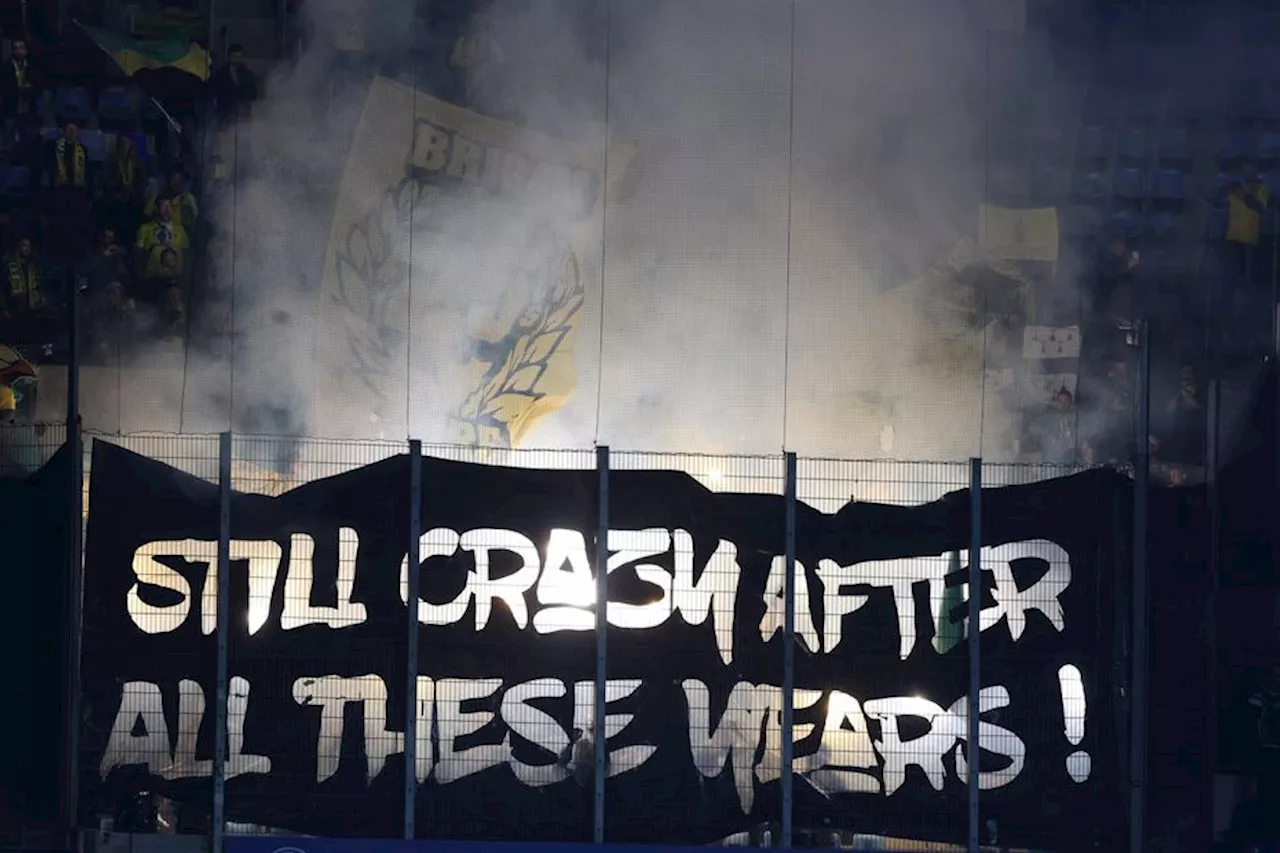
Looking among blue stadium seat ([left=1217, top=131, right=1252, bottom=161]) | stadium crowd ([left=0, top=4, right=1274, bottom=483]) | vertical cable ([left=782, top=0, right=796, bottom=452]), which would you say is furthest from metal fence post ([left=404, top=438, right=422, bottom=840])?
blue stadium seat ([left=1217, top=131, right=1252, bottom=161])

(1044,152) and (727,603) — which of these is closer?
(727,603)

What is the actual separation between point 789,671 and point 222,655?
240cm

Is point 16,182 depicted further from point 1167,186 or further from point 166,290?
point 1167,186

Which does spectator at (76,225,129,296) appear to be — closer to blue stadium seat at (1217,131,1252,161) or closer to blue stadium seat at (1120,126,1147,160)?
blue stadium seat at (1120,126,1147,160)

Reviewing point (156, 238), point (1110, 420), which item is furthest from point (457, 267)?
point (1110, 420)

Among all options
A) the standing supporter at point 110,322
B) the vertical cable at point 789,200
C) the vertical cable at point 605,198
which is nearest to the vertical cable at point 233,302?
the standing supporter at point 110,322

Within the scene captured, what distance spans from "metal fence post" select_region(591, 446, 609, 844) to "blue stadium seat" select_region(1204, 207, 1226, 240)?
24.1 feet

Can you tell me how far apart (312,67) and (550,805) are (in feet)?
24.9

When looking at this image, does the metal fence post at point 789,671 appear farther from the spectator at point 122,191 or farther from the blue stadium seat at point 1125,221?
the spectator at point 122,191

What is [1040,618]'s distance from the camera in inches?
295

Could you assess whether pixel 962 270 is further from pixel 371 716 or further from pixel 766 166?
pixel 371 716

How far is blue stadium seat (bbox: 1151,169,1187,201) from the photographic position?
1320cm

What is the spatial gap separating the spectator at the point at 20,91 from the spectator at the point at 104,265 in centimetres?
103

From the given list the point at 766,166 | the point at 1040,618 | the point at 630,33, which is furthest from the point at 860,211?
the point at 1040,618
